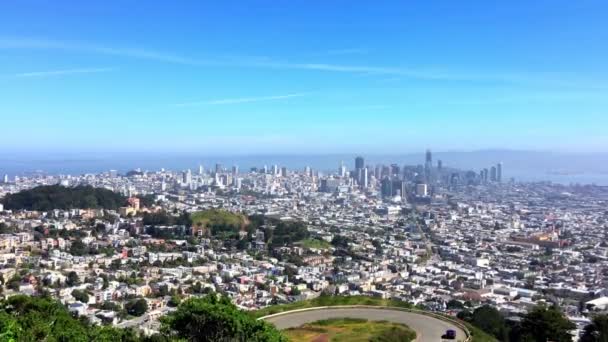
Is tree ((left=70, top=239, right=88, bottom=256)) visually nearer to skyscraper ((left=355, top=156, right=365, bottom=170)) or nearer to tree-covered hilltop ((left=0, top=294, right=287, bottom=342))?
tree-covered hilltop ((left=0, top=294, right=287, bottom=342))

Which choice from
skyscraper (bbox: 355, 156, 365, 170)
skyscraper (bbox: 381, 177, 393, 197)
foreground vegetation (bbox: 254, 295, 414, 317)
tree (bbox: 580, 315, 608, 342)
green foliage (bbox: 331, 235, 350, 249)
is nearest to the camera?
tree (bbox: 580, 315, 608, 342)

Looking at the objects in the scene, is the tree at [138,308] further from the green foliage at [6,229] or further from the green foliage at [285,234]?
the green foliage at [6,229]

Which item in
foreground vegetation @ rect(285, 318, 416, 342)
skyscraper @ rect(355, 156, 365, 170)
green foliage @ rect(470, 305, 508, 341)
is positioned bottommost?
green foliage @ rect(470, 305, 508, 341)

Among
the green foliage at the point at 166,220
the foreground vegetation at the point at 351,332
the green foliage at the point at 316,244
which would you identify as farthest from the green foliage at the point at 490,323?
the green foliage at the point at 166,220

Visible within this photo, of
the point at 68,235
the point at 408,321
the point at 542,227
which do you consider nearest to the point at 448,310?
the point at 408,321

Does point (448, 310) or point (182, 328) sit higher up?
point (182, 328)

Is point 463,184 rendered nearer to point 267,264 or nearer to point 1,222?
point 267,264

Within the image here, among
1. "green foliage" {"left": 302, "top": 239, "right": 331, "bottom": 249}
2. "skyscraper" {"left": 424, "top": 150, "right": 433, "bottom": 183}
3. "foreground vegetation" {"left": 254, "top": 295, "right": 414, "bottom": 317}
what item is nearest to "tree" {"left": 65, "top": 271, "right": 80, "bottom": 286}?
"foreground vegetation" {"left": 254, "top": 295, "right": 414, "bottom": 317}
